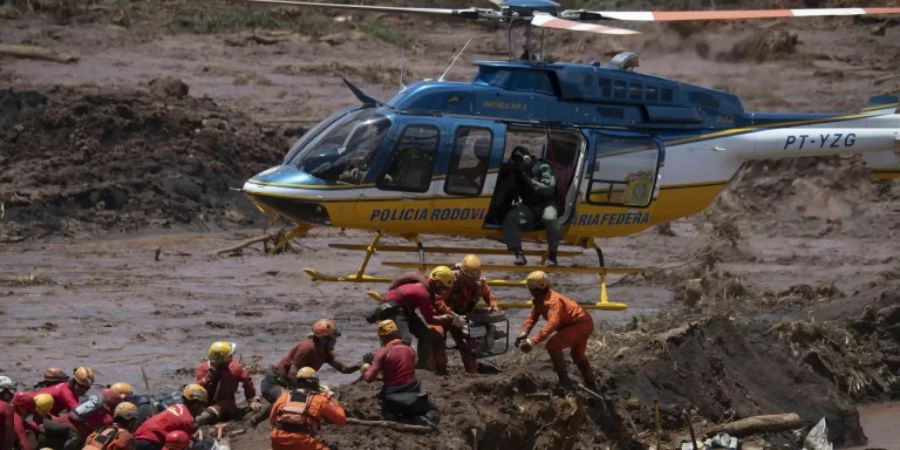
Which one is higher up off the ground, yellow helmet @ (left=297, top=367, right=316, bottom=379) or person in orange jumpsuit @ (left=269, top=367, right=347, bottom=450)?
yellow helmet @ (left=297, top=367, right=316, bottom=379)

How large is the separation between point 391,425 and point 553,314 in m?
1.95

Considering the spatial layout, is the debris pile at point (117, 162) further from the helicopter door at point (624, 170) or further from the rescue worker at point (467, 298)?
the rescue worker at point (467, 298)

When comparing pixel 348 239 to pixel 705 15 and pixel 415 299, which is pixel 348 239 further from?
pixel 415 299

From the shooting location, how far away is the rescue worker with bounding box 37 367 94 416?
15.7 m

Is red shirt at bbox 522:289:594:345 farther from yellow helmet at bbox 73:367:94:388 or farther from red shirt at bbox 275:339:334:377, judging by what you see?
yellow helmet at bbox 73:367:94:388

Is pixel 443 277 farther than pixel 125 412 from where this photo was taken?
Yes

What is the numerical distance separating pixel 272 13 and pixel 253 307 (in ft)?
53.2

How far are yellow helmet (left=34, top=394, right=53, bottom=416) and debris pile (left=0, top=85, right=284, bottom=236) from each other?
11277mm

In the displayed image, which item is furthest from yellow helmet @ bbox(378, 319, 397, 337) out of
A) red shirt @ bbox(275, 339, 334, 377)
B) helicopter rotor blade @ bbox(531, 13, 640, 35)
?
helicopter rotor blade @ bbox(531, 13, 640, 35)

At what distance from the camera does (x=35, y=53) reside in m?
33.4

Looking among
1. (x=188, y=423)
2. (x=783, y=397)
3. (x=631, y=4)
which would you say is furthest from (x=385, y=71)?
(x=188, y=423)

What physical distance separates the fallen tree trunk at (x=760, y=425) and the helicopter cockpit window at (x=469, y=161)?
11.8 feet

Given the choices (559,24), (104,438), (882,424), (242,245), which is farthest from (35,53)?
(104,438)

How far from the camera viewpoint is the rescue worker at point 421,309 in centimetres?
1666
